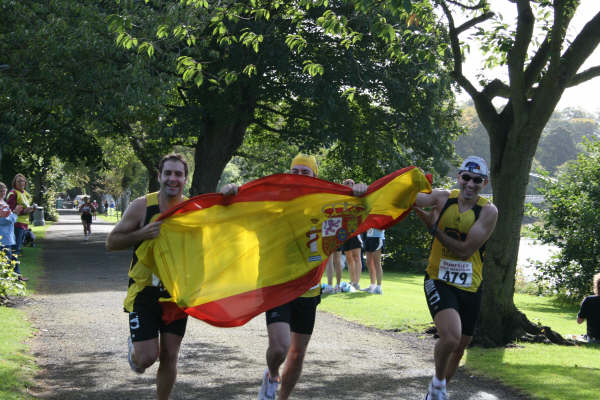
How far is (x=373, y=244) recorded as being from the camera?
15.2 meters

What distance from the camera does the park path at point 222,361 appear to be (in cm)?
689

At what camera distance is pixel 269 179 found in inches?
237

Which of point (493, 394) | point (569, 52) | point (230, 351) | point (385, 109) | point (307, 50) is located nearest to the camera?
point (493, 394)

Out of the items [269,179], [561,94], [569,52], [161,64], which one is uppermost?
[161,64]

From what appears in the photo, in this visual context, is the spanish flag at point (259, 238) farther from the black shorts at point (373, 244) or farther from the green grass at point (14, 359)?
the black shorts at point (373, 244)

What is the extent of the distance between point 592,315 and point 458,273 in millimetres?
6586

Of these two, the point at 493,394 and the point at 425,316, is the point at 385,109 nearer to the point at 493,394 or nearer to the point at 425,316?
the point at 425,316

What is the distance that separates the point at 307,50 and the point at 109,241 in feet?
62.8

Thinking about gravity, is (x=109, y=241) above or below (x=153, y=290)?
above

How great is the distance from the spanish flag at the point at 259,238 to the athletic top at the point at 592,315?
6674 millimetres

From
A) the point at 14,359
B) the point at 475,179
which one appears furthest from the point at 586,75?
the point at 14,359

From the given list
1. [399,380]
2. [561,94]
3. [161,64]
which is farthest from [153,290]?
[161,64]

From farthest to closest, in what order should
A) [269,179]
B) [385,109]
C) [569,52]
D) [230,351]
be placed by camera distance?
[385,109], [569,52], [230,351], [269,179]

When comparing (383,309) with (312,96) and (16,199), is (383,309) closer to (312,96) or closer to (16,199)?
(16,199)
